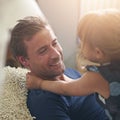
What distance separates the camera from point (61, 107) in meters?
1.37

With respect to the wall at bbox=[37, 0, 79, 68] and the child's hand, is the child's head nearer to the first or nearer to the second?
the child's hand

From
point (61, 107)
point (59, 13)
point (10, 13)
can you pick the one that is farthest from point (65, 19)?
point (61, 107)

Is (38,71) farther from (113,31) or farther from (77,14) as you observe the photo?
(77,14)

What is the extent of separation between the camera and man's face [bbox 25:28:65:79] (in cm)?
144

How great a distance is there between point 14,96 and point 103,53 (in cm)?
54

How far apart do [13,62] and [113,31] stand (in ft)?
2.88

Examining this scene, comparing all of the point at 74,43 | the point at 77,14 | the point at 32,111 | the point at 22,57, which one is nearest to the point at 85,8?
the point at 77,14

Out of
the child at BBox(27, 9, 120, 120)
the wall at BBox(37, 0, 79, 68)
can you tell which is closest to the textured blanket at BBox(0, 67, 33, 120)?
the child at BBox(27, 9, 120, 120)

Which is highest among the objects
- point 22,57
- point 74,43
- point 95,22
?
point 95,22

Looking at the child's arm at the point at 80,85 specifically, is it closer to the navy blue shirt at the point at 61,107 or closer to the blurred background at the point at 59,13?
the navy blue shirt at the point at 61,107

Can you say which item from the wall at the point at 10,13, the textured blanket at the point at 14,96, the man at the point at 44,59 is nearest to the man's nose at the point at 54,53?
the man at the point at 44,59

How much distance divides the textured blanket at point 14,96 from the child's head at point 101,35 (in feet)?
1.45

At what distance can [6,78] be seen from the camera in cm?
160

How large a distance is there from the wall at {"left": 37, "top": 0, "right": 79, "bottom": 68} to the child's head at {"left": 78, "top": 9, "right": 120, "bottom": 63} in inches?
48.0
